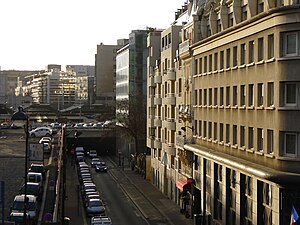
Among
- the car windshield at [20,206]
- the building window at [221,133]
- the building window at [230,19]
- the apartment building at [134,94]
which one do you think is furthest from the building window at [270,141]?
the apartment building at [134,94]

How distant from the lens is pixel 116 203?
5481cm

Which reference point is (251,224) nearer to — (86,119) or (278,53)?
(278,53)

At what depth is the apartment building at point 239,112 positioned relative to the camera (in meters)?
27.8

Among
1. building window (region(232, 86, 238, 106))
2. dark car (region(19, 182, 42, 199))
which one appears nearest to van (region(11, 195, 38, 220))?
dark car (region(19, 182, 42, 199))

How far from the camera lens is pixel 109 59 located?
18888cm

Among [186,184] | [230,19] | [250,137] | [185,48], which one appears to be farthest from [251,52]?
[186,184]

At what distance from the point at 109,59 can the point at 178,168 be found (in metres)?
139

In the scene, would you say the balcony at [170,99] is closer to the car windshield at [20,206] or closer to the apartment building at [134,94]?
the car windshield at [20,206]

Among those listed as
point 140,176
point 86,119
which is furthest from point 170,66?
point 86,119

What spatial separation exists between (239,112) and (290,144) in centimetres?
706

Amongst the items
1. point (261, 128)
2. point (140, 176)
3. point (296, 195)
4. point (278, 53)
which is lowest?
point (140, 176)

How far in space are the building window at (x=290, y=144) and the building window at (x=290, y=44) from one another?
152 inches

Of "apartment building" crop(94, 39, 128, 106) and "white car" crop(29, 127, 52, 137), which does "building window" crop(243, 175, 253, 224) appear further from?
"apartment building" crop(94, 39, 128, 106)

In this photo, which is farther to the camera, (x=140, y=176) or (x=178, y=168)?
(x=140, y=176)
